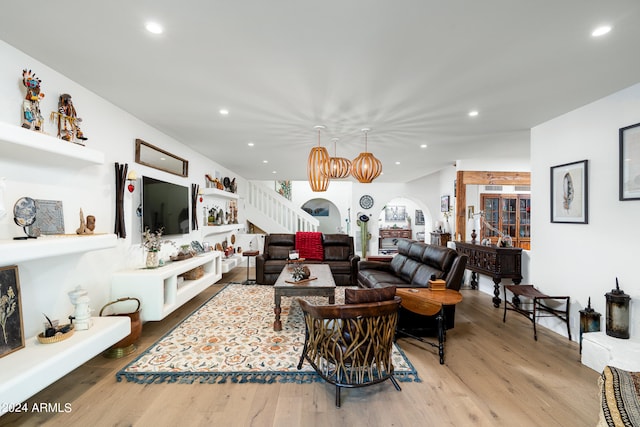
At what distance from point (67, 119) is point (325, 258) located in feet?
15.0

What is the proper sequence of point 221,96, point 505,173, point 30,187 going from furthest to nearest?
1. point 505,173
2. point 221,96
3. point 30,187

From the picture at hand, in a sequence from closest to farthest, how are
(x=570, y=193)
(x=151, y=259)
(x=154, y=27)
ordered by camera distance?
(x=154, y=27) → (x=570, y=193) → (x=151, y=259)

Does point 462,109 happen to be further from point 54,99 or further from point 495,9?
point 54,99

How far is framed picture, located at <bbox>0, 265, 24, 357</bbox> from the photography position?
73.6 inches

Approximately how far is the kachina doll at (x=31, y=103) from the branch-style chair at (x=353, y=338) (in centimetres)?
243

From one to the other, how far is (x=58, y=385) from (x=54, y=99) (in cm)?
233

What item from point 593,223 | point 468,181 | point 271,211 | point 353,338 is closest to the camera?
point 353,338

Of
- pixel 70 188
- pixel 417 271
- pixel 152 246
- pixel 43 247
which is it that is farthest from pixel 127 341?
pixel 417 271

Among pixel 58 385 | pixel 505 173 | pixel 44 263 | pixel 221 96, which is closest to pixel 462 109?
pixel 221 96

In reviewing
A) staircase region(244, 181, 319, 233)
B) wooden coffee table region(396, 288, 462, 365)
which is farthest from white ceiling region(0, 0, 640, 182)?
staircase region(244, 181, 319, 233)

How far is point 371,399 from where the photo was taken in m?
2.10

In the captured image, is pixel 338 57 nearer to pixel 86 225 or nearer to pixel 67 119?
pixel 67 119

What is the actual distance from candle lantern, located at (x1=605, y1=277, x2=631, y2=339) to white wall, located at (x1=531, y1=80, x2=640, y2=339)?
8 centimetres

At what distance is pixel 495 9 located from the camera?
5.13ft
